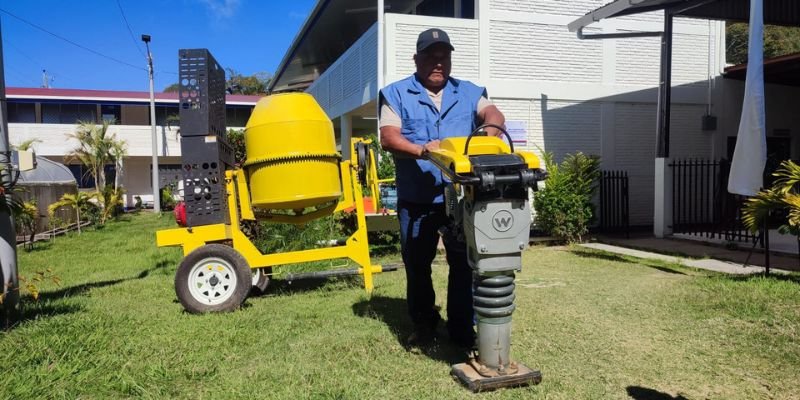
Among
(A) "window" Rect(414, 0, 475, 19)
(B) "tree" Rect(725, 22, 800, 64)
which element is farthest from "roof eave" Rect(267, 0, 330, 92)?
(B) "tree" Rect(725, 22, 800, 64)

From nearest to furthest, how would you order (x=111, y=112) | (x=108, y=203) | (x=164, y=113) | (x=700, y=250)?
(x=700, y=250), (x=108, y=203), (x=111, y=112), (x=164, y=113)

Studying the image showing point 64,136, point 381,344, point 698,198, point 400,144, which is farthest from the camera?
point 64,136

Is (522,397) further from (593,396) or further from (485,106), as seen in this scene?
(485,106)

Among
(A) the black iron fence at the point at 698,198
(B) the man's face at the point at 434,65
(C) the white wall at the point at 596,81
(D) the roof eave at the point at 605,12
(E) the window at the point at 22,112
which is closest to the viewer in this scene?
(B) the man's face at the point at 434,65

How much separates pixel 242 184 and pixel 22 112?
99.4ft

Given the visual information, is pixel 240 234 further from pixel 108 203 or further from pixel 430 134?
pixel 108 203

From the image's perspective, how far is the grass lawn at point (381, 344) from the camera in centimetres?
302

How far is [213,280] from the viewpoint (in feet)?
16.5

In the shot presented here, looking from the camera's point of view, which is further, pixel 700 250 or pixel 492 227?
pixel 700 250

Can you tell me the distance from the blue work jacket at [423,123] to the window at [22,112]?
3203cm

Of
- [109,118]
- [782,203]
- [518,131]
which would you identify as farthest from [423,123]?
[109,118]

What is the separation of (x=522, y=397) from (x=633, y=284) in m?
3.56

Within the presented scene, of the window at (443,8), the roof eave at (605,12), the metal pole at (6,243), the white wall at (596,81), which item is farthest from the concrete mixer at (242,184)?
the window at (443,8)

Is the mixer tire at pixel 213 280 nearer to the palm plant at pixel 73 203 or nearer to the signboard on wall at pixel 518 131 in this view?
the signboard on wall at pixel 518 131
